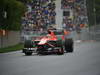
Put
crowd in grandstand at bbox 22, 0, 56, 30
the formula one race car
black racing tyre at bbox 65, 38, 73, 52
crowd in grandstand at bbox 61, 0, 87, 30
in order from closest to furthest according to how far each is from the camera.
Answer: the formula one race car, black racing tyre at bbox 65, 38, 73, 52, crowd in grandstand at bbox 22, 0, 56, 30, crowd in grandstand at bbox 61, 0, 87, 30

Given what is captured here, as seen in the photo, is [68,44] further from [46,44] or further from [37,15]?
[37,15]

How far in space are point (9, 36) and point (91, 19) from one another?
56638 mm

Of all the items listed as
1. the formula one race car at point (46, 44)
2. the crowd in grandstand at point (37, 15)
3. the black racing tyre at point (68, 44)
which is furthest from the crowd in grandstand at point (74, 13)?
the formula one race car at point (46, 44)

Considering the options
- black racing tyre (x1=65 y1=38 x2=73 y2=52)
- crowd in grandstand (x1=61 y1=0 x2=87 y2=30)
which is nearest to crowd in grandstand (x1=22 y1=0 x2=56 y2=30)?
crowd in grandstand (x1=61 y1=0 x2=87 y2=30)

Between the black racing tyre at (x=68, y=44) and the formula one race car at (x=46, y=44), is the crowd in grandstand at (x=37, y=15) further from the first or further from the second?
the formula one race car at (x=46, y=44)

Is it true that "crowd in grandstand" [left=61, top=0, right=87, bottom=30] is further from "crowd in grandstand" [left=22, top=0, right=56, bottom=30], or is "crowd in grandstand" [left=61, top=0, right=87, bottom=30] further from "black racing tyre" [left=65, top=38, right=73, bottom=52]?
"black racing tyre" [left=65, top=38, right=73, bottom=52]

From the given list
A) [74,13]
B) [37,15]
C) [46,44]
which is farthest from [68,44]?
[74,13]

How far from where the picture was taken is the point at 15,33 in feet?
131

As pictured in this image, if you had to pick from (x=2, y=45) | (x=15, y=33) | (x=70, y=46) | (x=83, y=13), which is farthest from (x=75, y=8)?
(x=70, y=46)

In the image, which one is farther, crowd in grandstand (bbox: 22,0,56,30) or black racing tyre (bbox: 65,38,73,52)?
crowd in grandstand (bbox: 22,0,56,30)

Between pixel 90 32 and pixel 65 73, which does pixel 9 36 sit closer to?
pixel 65 73

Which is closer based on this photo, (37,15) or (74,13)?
(37,15)

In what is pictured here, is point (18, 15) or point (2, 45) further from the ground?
point (18, 15)

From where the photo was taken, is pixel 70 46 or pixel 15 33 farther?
pixel 15 33
